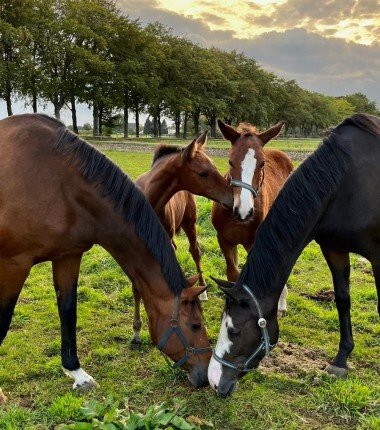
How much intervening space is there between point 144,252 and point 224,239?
204 cm

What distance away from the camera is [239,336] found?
3199 mm

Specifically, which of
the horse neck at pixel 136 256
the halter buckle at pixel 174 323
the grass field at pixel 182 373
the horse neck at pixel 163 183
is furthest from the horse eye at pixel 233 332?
the horse neck at pixel 163 183

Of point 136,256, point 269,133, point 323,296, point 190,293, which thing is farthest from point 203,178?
point 323,296

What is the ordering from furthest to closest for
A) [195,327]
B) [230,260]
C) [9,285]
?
[230,260] → [9,285] → [195,327]

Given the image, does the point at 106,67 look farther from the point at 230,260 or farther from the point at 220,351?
the point at 220,351

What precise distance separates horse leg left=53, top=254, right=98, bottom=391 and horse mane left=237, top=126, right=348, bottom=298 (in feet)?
5.09

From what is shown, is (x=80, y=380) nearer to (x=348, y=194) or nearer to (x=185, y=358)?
(x=185, y=358)

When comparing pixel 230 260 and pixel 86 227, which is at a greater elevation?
pixel 86 227

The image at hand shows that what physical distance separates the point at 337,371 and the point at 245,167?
7.17ft

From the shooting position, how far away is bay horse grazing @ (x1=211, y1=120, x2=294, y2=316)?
4332 mm

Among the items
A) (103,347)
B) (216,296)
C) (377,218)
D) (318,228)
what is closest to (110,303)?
(103,347)

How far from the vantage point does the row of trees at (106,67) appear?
114ft

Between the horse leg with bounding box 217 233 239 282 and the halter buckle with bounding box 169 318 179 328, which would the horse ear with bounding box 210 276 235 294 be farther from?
the horse leg with bounding box 217 233 239 282

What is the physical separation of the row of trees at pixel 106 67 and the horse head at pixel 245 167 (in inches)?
1290
